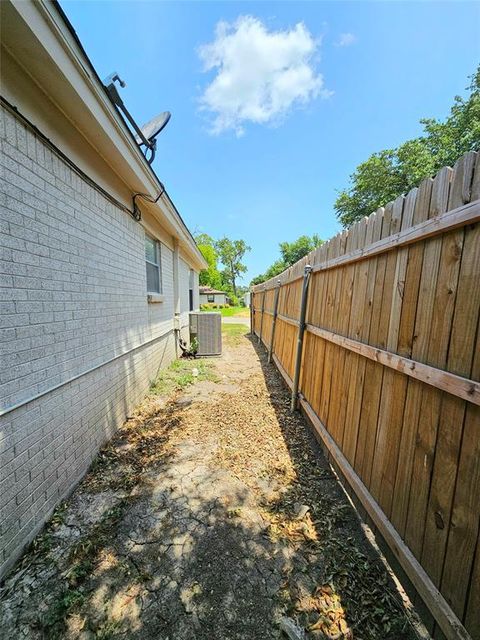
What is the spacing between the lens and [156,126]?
414 centimetres

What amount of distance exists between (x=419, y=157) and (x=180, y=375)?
22.5 metres

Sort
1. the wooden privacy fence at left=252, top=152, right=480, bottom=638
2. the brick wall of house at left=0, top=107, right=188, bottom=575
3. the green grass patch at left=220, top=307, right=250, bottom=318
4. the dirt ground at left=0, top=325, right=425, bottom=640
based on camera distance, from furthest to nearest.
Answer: the green grass patch at left=220, top=307, right=250, bottom=318, the brick wall of house at left=0, top=107, right=188, bottom=575, the dirt ground at left=0, top=325, right=425, bottom=640, the wooden privacy fence at left=252, top=152, right=480, bottom=638

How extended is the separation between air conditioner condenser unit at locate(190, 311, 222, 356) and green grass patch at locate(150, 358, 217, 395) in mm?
491

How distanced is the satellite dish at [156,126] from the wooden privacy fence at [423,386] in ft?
11.9

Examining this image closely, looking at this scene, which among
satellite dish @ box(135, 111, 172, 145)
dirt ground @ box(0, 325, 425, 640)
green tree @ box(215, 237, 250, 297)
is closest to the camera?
dirt ground @ box(0, 325, 425, 640)

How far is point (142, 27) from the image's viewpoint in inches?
146

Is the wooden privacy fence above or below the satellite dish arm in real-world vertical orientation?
below

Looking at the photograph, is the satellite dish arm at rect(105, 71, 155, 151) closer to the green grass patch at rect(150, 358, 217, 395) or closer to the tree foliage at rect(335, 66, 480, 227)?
the green grass patch at rect(150, 358, 217, 395)

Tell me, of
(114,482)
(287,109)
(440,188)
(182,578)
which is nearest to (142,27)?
(440,188)

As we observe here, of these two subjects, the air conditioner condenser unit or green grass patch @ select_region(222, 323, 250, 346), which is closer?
the air conditioner condenser unit

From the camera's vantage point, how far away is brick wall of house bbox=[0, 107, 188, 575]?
1616 mm

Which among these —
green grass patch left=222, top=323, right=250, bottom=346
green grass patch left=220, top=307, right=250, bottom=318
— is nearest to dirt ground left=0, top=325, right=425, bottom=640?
green grass patch left=222, top=323, right=250, bottom=346

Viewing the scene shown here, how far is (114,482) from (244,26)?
7982mm

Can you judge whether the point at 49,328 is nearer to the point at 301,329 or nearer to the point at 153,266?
the point at 301,329
